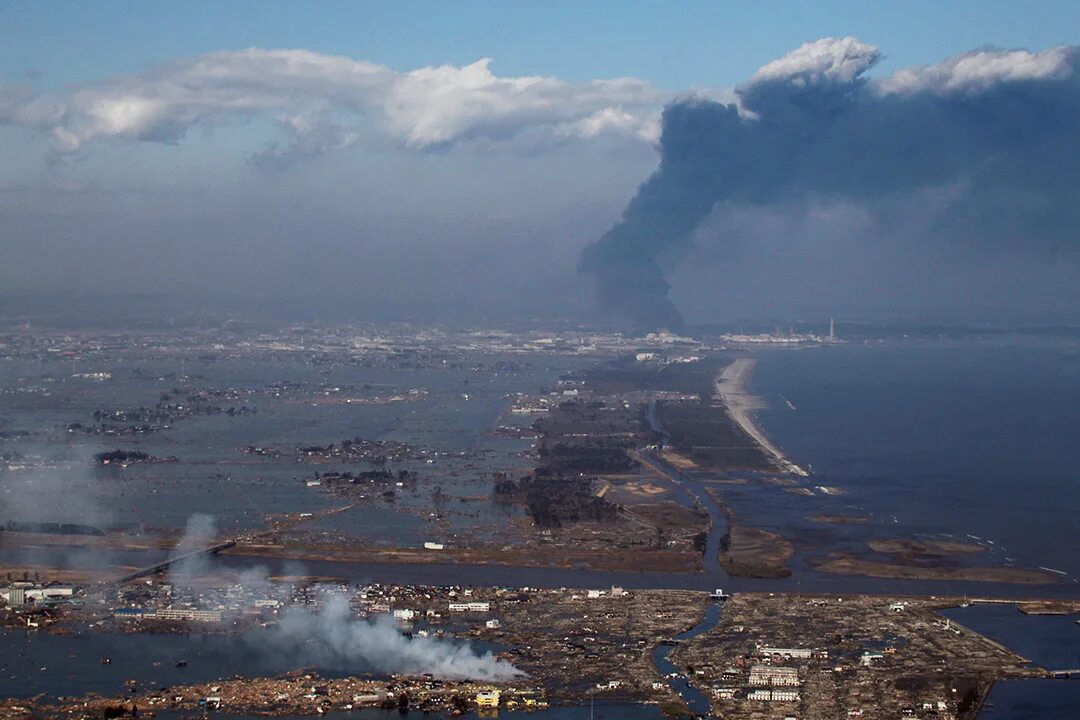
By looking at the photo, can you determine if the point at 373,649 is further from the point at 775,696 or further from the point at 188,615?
the point at 775,696

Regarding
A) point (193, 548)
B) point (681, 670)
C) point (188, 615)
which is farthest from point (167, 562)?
point (681, 670)

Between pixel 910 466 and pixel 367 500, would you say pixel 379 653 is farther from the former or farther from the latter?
pixel 910 466

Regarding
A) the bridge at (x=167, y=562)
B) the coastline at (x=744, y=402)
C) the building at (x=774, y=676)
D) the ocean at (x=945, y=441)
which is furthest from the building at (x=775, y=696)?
the coastline at (x=744, y=402)

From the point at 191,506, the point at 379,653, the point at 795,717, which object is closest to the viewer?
the point at 795,717

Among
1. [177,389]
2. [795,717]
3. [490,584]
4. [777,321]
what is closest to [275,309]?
[777,321]

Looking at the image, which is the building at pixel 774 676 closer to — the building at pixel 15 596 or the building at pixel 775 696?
the building at pixel 775 696
